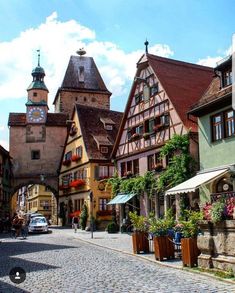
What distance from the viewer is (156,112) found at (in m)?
30.7

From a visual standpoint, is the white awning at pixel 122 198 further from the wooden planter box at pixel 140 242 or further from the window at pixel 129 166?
the wooden planter box at pixel 140 242

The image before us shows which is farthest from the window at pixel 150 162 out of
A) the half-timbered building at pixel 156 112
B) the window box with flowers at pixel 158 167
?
the window box with flowers at pixel 158 167

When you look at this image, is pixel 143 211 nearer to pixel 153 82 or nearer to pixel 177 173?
pixel 177 173

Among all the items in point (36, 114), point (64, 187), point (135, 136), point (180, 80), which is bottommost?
point (64, 187)

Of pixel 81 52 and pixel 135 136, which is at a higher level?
pixel 81 52

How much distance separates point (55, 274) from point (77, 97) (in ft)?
188

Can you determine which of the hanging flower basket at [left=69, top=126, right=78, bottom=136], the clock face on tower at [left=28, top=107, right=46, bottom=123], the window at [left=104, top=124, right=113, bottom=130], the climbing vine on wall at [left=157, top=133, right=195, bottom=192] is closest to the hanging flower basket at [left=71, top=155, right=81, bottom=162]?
the hanging flower basket at [left=69, top=126, right=78, bottom=136]

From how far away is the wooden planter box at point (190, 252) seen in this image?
1294 centimetres

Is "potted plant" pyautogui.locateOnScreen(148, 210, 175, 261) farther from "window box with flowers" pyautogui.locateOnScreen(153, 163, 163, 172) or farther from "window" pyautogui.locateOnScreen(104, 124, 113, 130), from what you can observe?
"window" pyautogui.locateOnScreen(104, 124, 113, 130)

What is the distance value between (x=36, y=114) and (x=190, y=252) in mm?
46880

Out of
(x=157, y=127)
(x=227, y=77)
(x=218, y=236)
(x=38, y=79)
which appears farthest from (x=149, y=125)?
(x=38, y=79)

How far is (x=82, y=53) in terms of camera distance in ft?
241

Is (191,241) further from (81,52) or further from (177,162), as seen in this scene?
(81,52)

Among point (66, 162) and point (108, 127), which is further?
point (66, 162)
